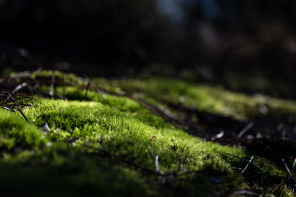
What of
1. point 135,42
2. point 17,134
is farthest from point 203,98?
point 17,134

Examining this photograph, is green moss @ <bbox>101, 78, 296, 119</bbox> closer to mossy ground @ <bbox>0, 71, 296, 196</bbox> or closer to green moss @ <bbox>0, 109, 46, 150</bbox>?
mossy ground @ <bbox>0, 71, 296, 196</bbox>

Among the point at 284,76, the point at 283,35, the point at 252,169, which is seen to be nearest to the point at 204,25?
the point at 283,35

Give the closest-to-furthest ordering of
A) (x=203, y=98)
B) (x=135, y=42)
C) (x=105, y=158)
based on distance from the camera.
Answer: (x=105, y=158) < (x=203, y=98) < (x=135, y=42)

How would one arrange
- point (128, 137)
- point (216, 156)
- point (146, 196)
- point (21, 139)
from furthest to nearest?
point (216, 156), point (128, 137), point (21, 139), point (146, 196)

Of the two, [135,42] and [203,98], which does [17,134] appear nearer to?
[203,98]

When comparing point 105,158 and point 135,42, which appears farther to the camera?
point 135,42

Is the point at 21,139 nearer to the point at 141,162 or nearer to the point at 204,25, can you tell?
the point at 141,162

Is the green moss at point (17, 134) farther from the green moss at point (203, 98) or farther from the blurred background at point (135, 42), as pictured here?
the green moss at point (203, 98)
